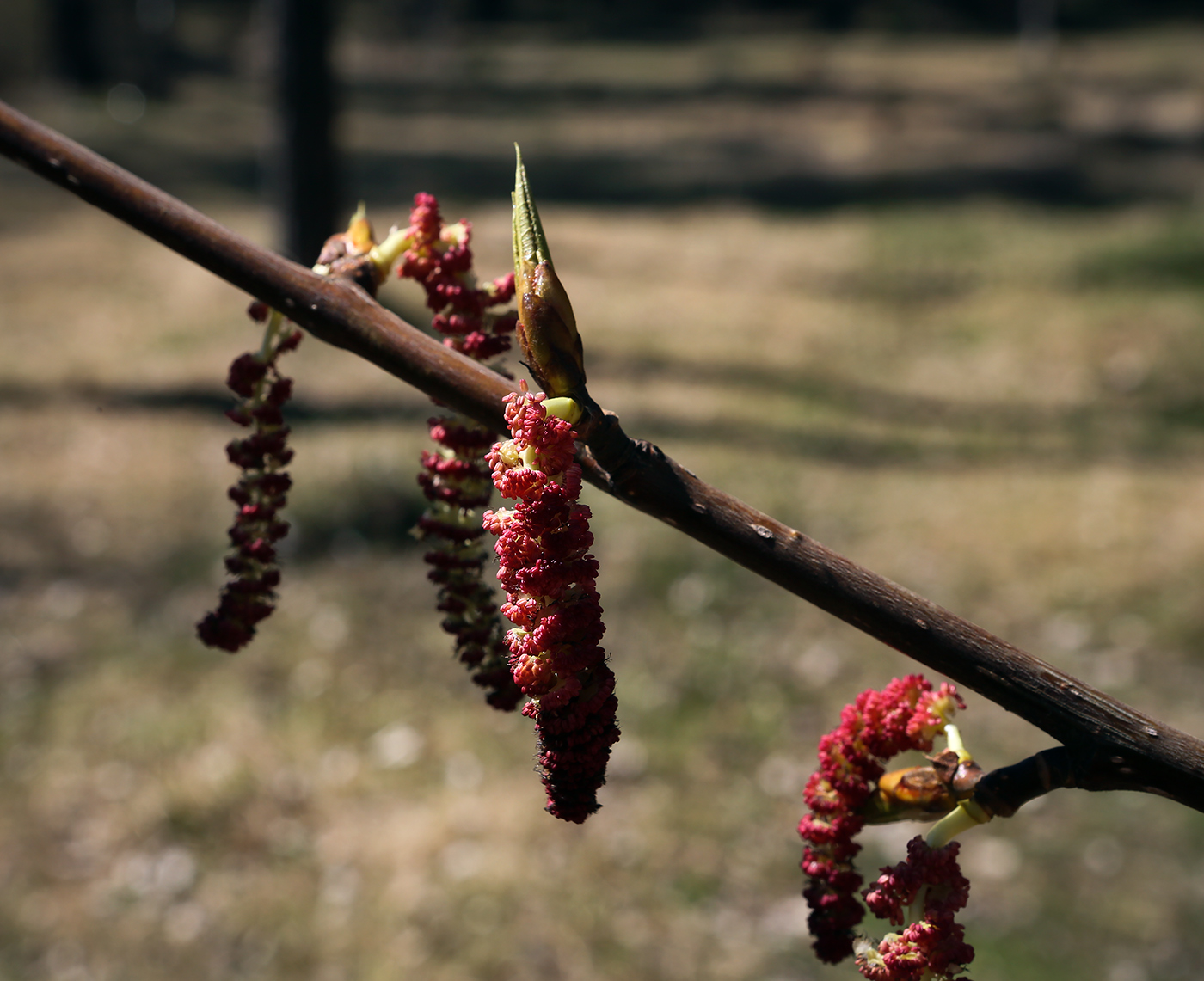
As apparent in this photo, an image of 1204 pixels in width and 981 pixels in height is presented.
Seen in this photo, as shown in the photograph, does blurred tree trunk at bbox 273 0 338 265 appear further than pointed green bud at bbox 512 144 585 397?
Yes

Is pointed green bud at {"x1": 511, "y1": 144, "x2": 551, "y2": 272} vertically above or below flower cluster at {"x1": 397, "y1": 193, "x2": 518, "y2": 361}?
below

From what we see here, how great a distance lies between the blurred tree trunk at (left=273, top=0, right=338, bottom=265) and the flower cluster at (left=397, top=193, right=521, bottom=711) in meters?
6.50

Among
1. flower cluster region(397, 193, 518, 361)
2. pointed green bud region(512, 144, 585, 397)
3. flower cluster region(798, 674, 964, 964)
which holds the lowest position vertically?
flower cluster region(798, 674, 964, 964)

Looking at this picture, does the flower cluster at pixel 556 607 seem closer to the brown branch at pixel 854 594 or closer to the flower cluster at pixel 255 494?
the brown branch at pixel 854 594

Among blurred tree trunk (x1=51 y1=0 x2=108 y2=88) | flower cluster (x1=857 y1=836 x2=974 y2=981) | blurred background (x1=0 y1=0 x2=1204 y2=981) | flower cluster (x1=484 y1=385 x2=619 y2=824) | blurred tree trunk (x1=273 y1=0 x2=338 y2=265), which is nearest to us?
flower cluster (x1=484 y1=385 x2=619 y2=824)

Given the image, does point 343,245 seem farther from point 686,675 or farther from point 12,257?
point 12,257

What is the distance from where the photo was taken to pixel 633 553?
5277 millimetres

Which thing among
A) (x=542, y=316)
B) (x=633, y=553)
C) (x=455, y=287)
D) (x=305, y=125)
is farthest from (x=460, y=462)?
(x=305, y=125)

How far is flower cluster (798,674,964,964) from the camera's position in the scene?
2.64ft

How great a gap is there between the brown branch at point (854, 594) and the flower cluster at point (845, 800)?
0.50 feet

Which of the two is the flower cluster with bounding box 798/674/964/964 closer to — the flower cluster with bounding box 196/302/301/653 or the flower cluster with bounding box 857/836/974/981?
the flower cluster with bounding box 857/836/974/981

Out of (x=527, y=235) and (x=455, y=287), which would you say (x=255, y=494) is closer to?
(x=455, y=287)

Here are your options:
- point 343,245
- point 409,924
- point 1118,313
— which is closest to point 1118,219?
point 1118,313

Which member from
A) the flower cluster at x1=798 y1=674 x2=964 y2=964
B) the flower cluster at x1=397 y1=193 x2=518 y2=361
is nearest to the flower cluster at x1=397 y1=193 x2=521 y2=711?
the flower cluster at x1=397 y1=193 x2=518 y2=361
